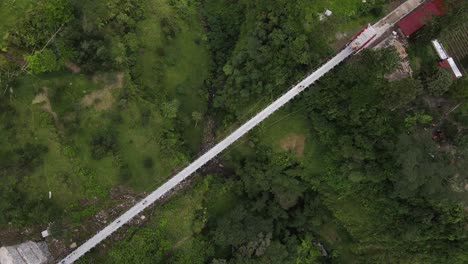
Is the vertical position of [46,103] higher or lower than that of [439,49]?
higher

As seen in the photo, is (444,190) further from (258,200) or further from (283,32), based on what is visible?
(283,32)

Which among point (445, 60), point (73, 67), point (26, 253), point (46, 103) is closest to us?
point (26, 253)

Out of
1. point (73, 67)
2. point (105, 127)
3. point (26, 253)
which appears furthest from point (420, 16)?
point (26, 253)

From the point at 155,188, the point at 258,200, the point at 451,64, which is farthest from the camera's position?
the point at 258,200

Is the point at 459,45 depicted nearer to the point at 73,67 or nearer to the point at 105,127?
the point at 105,127

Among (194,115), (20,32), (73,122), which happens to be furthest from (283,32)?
(20,32)

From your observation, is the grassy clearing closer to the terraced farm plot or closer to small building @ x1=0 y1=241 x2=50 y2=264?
small building @ x1=0 y1=241 x2=50 y2=264
